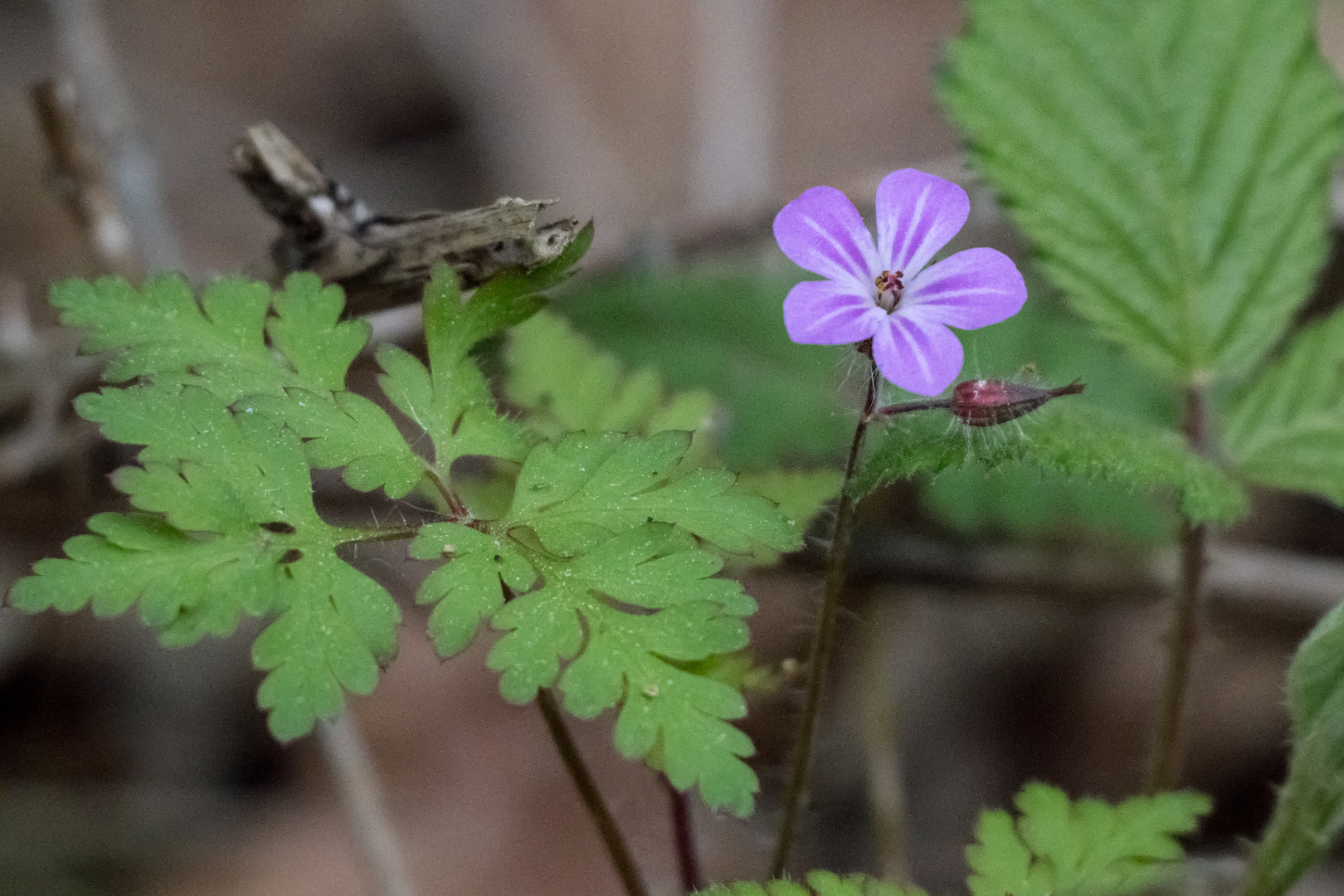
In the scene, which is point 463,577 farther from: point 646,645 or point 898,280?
point 898,280

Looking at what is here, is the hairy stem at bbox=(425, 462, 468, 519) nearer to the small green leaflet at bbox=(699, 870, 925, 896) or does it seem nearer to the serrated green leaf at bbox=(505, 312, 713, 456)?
the serrated green leaf at bbox=(505, 312, 713, 456)

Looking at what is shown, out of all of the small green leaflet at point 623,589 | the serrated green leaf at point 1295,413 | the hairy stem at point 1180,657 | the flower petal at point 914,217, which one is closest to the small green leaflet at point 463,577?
the small green leaflet at point 623,589

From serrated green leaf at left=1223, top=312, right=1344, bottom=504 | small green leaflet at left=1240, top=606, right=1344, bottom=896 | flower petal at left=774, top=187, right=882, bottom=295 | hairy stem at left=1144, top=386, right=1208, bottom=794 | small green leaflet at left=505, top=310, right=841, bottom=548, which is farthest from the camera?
serrated green leaf at left=1223, top=312, right=1344, bottom=504

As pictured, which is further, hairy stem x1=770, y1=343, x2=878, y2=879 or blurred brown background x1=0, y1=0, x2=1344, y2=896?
blurred brown background x1=0, y1=0, x2=1344, y2=896

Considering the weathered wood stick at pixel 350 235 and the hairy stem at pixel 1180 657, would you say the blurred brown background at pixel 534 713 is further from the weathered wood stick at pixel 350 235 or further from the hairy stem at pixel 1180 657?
the weathered wood stick at pixel 350 235

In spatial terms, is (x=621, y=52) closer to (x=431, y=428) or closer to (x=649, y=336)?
(x=649, y=336)

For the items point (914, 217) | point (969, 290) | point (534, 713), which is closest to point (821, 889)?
point (969, 290)

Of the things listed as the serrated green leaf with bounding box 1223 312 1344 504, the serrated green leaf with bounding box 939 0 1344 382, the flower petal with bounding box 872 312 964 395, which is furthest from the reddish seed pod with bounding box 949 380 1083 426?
the serrated green leaf with bounding box 1223 312 1344 504
